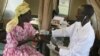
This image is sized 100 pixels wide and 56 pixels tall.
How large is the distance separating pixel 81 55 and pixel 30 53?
0.62 meters

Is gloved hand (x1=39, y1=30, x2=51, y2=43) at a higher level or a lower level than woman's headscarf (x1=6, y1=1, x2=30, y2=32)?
lower

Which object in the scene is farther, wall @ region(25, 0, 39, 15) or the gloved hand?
wall @ region(25, 0, 39, 15)

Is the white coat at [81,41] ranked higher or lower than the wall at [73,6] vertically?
lower

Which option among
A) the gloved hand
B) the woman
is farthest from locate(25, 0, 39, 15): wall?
the woman

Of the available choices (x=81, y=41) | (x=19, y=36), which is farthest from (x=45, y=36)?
(x=81, y=41)

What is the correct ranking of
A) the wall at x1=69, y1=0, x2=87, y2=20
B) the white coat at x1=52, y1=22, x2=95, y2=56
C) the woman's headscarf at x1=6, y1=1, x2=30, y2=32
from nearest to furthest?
the white coat at x1=52, y1=22, x2=95, y2=56, the woman's headscarf at x1=6, y1=1, x2=30, y2=32, the wall at x1=69, y1=0, x2=87, y2=20

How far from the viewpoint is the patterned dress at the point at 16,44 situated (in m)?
2.49

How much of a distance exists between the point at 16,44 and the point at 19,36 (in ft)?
0.38

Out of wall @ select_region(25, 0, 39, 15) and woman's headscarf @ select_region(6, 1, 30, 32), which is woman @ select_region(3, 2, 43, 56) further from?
wall @ select_region(25, 0, 39, 15)

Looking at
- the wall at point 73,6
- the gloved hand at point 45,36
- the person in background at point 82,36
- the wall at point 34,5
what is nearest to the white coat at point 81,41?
the person in background at point 82,36

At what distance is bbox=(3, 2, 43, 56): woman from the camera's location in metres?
2.49

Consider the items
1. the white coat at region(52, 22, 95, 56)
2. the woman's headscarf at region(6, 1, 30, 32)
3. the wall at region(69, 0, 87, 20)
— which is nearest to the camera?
the white coat at region(52, 22, 95, 56)

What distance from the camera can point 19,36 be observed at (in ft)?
8.46

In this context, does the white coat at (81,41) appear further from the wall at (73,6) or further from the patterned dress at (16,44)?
the wall at (73,6)
